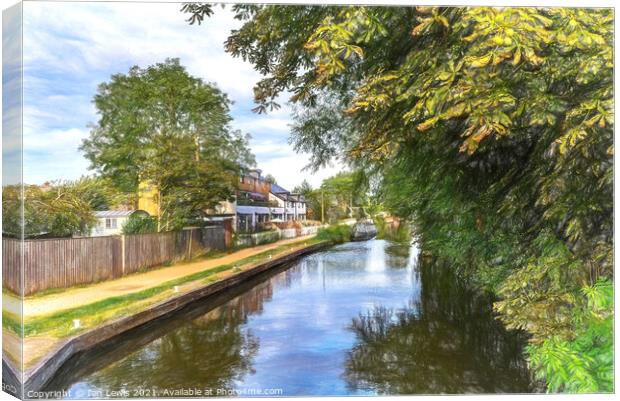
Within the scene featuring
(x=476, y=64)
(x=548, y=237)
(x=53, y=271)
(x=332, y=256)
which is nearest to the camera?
(x=476, y=64)

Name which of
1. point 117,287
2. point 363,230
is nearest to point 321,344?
point 363,230

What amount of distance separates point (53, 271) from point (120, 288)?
1.86ft

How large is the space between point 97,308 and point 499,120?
3.42 meters

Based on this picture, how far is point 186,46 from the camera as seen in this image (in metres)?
3.90

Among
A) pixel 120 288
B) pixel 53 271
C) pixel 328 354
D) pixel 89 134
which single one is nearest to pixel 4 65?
pixel 89 134

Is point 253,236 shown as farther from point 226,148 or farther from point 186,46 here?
point 186,46

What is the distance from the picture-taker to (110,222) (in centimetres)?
405

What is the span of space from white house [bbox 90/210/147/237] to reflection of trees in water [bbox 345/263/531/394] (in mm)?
2132

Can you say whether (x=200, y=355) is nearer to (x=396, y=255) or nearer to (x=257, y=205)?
(x=257, y=205)

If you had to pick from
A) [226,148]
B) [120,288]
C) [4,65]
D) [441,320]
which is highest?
[4,65]

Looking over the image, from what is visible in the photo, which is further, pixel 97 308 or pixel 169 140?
pixel 169 140

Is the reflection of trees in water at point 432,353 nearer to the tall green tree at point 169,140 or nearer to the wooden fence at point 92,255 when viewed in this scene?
the wooden fence at point 92,255

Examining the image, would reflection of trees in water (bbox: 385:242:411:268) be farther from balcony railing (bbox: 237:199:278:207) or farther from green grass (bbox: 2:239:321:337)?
balcony railing (bbox: 237:199:278:207)

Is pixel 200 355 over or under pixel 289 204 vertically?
under
